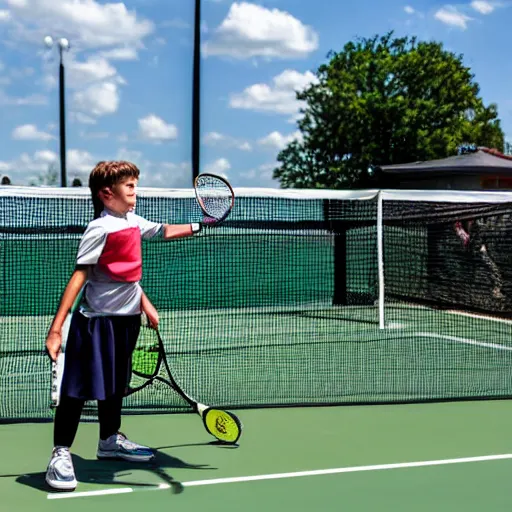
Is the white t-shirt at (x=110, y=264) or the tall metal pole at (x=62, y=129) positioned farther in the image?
the tall metal pole at (x=62, y=129)

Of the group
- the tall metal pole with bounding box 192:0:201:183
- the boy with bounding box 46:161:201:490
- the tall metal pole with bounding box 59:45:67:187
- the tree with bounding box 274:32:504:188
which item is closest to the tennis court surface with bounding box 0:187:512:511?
the boy with bounding box 46:161:201:490

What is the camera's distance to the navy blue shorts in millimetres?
4484

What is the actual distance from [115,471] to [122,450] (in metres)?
0.18

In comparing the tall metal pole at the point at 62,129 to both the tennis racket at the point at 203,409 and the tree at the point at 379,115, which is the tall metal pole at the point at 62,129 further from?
the tennis racket at the point at 203,409

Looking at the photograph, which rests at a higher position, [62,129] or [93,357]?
[62,129]

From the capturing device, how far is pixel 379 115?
35.7 m

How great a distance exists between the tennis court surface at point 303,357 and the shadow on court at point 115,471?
2 cm

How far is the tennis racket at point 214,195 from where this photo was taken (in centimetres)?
497

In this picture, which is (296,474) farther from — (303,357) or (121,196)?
(303,357)

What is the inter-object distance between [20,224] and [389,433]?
3.99m

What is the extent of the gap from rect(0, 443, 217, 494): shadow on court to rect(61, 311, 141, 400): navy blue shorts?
480 mm

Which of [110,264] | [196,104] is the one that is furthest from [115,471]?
[196,104]

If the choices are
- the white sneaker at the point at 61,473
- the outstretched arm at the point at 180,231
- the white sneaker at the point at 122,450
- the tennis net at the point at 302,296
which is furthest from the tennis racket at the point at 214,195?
the tennis net at the point at 302,296

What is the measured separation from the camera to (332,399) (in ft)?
22.7
